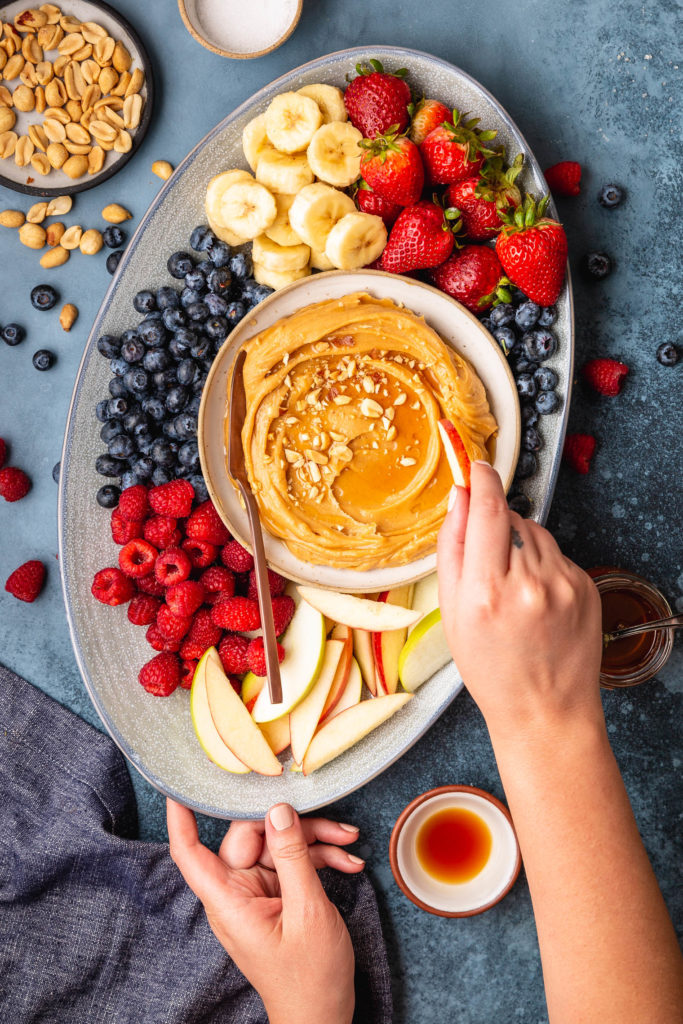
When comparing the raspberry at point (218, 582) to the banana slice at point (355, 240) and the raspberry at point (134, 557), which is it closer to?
the raspberry at point (134, 557)

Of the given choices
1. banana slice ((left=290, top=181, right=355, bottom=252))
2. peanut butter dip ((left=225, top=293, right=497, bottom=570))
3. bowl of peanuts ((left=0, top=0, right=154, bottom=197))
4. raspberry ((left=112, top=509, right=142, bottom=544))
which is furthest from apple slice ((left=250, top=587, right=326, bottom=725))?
bowl of peanuts ((left=0, top=0, right=154, bottom=197))

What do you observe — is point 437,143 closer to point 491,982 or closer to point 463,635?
point 463,635

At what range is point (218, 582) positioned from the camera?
253 cm

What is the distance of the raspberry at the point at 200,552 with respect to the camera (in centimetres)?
253

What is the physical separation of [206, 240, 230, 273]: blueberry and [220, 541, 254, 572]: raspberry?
92 cm

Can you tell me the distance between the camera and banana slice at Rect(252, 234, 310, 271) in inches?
94.5

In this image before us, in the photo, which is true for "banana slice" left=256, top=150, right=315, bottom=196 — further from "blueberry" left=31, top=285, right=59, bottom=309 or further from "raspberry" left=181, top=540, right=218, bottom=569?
"raspberry" left=181, top=540, right=218, bottom=569

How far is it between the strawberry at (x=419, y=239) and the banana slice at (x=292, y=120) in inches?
15.4

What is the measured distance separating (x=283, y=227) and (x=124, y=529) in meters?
1.11

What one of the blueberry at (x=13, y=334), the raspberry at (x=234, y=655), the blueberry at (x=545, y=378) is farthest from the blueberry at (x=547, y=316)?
the blueberry at (x=13, y=334)

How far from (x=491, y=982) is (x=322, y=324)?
7.68 feet

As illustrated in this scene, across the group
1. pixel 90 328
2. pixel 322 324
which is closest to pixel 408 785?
pixel 322 324

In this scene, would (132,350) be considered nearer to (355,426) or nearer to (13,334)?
(13,334)

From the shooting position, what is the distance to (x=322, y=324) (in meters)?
2.28
